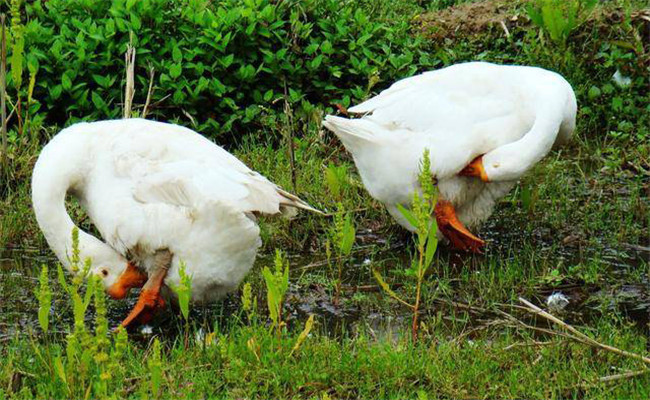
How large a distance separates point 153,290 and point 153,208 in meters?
0.37

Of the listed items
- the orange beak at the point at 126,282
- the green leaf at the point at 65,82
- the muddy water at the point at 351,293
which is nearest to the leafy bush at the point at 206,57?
the green leaf at the point at 65,82

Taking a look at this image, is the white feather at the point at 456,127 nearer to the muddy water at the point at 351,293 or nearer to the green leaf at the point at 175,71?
the muddy water at the point at 351,293

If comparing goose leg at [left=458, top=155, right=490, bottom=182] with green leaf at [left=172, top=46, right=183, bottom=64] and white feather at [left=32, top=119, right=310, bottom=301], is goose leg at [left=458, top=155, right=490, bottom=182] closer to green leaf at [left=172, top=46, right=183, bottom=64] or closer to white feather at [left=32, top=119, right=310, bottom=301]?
white feather at [left=32, top=119, right=310, bottom=301]

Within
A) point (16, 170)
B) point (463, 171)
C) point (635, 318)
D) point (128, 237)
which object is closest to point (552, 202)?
point (463, 171)

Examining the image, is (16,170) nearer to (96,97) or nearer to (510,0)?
(96,97)

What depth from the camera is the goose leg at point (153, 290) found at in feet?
17.1

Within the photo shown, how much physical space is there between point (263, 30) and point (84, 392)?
153 inches

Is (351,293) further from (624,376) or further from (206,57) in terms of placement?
(206,57)

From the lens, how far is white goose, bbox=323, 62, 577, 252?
19.5 feet

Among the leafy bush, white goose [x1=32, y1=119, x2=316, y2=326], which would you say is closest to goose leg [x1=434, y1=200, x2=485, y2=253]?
white goose [x1=32, y1=119, x2=316, y2=326]

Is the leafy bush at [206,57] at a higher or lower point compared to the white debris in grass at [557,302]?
higher

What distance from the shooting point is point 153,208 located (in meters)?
5.18

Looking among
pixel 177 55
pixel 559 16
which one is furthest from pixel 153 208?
pixel 559 16

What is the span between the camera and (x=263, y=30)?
7.69m
